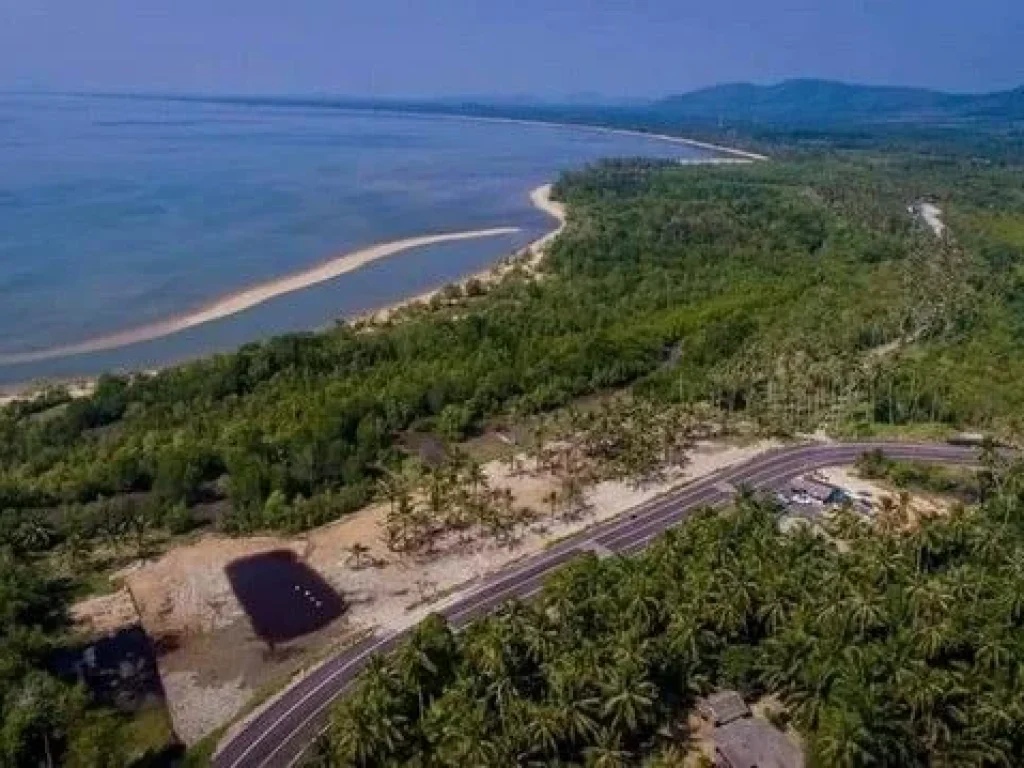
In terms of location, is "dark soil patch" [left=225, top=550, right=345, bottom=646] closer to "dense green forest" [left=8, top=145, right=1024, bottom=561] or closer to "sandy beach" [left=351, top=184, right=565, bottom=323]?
"dense green forest" [left=8, top=145, right=1024, bottom=561]

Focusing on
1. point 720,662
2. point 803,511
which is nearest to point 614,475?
point 803,511

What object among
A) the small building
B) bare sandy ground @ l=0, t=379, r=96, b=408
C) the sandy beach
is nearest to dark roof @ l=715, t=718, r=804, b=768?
the small building

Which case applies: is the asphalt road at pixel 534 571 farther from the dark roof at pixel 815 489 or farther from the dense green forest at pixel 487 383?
the dense green forest at pixel 487 383

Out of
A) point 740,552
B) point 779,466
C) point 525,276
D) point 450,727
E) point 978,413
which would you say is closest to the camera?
point 450,727

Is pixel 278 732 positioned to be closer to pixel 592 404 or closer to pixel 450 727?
pixel 450 727

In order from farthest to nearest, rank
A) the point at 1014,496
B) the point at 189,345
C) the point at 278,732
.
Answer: the point at 189,345 → the point at 1014,496 → the point at 278,732

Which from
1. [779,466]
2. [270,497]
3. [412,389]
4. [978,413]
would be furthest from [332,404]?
[978,413]
